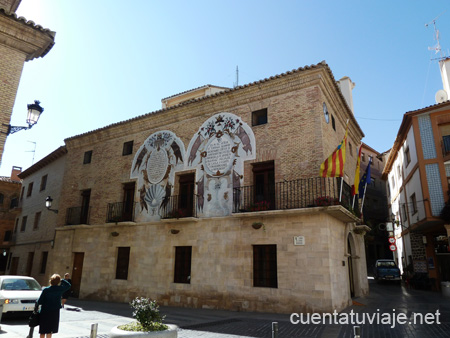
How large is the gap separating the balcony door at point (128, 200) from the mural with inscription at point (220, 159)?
151 inches

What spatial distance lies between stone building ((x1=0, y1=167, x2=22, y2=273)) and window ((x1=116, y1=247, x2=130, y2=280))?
14.8 m

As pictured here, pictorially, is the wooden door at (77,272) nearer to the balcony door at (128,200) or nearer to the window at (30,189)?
the balcony door at (128,200)

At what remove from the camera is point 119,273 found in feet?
48.4

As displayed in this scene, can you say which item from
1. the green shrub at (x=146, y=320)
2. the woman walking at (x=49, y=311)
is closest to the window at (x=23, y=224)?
the woman walking at (x=49, y=311)

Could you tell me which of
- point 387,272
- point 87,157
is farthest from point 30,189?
point 387,272

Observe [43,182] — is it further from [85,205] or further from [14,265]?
[85,205]

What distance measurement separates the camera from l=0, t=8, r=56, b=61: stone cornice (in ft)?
25.7

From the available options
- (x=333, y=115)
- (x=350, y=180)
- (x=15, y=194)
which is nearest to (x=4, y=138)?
(x=333, y=115)

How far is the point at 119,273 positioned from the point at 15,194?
73.0 ft

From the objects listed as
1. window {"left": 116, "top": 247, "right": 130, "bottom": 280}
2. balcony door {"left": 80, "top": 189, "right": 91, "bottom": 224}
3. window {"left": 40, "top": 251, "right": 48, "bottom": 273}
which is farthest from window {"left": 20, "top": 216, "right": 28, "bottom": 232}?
window {"left": 116, "top": 247, "right": 130, "bottom": 280}

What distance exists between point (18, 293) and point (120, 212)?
20.8ft

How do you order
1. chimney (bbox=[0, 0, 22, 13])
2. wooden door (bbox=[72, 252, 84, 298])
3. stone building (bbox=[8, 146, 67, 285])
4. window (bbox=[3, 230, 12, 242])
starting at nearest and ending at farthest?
chimney (bbox=[0, 0, 22, 13]) → wooden door (bbox=[72, 252, 84, 298]) → stone building (bbox=[8, 146, 67, 285]) → window (bbox=[3, 230, 12, 242])

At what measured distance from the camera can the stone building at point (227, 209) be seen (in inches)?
423

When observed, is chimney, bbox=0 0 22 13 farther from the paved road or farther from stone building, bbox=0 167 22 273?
stone building, bbox=0 167 22 273
